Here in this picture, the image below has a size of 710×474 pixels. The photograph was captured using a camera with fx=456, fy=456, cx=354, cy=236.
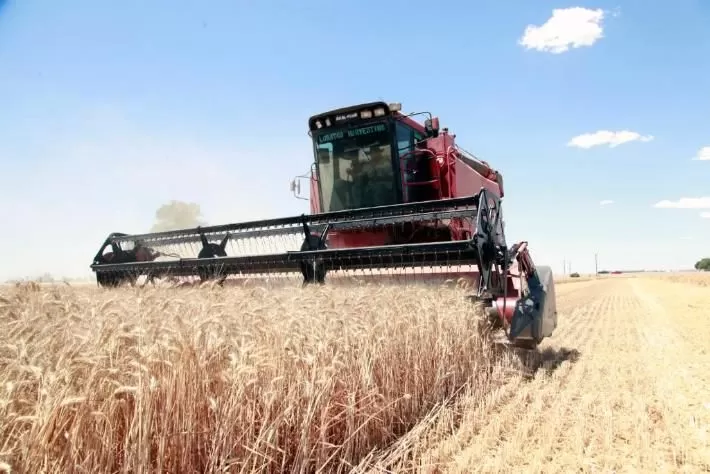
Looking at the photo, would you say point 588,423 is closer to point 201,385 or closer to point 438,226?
point 201,385

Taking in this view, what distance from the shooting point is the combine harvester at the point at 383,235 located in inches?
188

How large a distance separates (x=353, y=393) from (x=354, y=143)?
200 inches

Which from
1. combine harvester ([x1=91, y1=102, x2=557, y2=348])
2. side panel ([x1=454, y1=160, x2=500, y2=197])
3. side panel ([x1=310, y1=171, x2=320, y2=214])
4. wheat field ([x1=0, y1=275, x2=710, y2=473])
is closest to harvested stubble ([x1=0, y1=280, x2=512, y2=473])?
wheat field ([x1=0, y1=275, x2=710, y2=473])

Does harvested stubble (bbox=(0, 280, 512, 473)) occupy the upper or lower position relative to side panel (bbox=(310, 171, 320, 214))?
lower

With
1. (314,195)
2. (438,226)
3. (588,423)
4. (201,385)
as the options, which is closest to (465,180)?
(438,226)

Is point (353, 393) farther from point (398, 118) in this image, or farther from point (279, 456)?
point (398, 118)

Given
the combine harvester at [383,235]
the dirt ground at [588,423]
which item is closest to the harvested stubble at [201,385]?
the dirt ground at [588,423]

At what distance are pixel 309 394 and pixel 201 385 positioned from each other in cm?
51

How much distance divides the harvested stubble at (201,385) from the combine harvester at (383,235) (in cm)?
180

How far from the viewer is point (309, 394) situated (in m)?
2.11

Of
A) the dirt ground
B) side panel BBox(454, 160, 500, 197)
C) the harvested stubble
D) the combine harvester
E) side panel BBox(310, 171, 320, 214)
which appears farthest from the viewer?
side panel BBox(310, 171, 320, 214)

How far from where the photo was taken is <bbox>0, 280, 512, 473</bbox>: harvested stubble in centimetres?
143

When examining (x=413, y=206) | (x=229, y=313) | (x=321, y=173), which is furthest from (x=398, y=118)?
(x=229, y=313)

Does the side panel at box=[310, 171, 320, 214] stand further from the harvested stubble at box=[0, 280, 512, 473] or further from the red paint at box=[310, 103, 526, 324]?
the harvested stubble at box=[0, 280, 512, 473]
